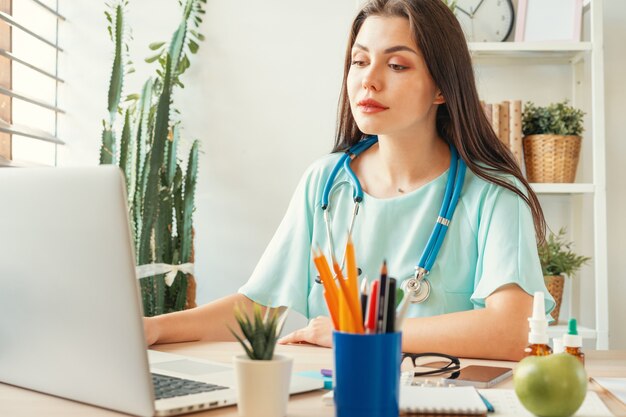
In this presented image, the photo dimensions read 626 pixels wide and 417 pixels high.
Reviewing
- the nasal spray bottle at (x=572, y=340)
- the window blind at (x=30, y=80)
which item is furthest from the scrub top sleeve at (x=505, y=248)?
the window blind at (x=30, y=80)

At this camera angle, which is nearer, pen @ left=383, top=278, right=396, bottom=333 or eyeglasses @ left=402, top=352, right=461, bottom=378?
pen @ left=383, top=278, right=396, bottom=333

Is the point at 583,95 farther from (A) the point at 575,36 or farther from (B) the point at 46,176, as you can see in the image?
(B) the point at 46,176

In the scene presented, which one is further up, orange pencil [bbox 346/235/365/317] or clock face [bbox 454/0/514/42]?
clock face [bbox 454/0/514/42]

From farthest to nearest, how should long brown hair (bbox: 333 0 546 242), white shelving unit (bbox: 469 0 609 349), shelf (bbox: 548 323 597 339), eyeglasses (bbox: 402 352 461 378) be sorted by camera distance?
white shelving unit (bbox: 469 0 609 349), shelf (bbox: 548 323 597 339), long brown hair (bbox: 333 0 546 242), eyeglasses (bbox: 402 352 461 378)

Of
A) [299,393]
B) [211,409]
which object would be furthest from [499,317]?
[211,409]

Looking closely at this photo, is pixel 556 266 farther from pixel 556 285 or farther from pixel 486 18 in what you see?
pixel 486 18

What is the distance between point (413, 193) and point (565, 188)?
1.07 meters

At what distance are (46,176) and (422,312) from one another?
0.93 m

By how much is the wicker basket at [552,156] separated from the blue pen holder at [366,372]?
77.7 inches

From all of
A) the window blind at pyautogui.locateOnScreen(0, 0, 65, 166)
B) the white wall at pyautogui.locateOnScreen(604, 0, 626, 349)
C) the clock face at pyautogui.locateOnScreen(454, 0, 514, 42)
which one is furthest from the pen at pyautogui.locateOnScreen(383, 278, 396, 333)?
the white wall at pyautogui.locateOnScreen(604, 0, 626, 349)

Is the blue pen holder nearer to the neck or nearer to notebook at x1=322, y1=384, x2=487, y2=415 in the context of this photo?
notebook at x1=322, y1=384, x2=487, y2=415

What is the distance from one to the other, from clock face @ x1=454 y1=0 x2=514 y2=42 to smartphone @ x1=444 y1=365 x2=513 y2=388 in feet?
5.97

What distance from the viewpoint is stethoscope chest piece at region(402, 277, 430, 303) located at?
1545 millimetres

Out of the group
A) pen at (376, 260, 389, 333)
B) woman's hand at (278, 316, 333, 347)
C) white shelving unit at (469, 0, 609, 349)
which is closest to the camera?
pen at (376, 260, 389, 333)
